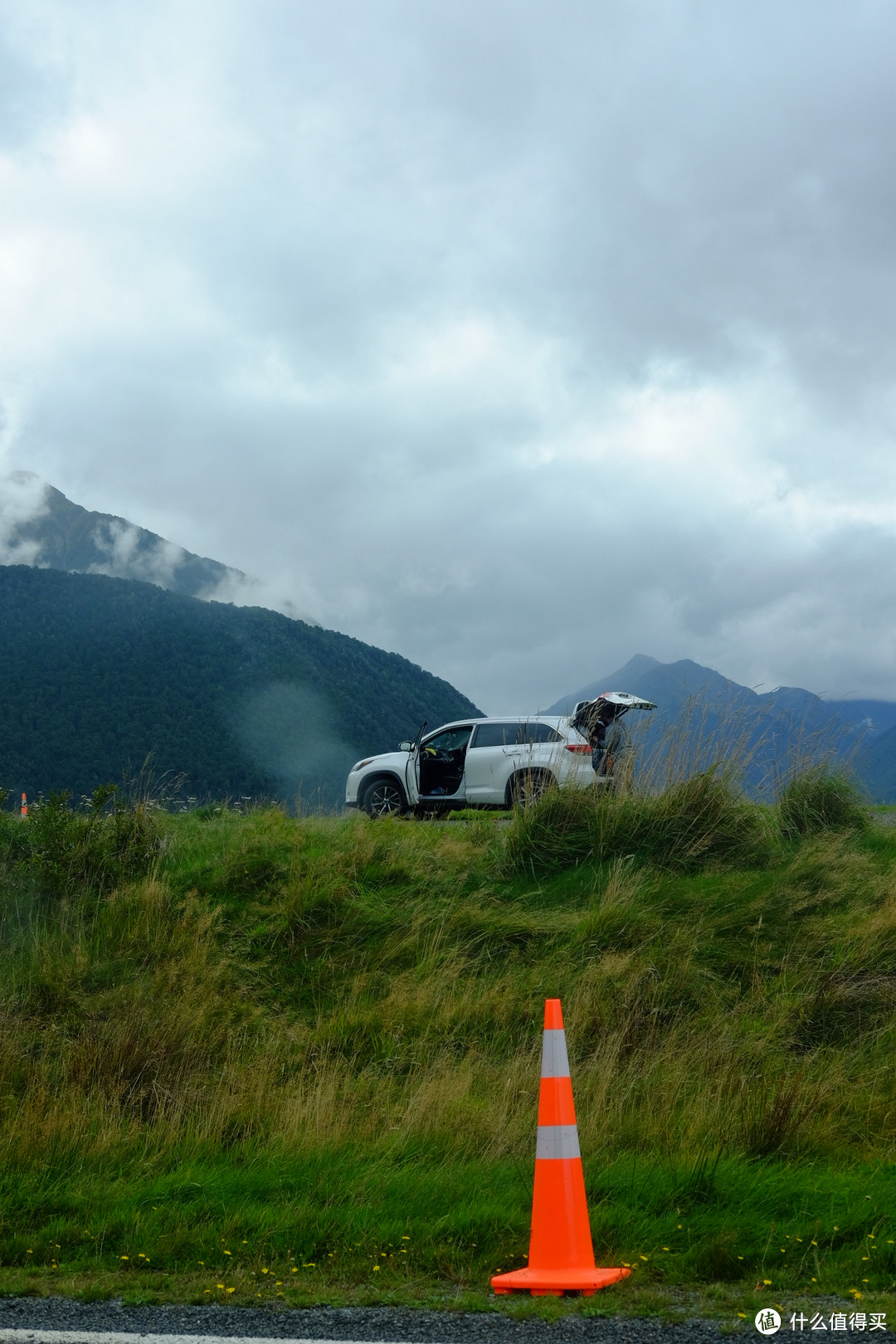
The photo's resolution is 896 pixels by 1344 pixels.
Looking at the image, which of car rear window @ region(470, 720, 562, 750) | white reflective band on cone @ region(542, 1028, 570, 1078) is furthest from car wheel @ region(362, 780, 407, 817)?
white reflective band on cone @ region(542, 1028, 570, 1078)

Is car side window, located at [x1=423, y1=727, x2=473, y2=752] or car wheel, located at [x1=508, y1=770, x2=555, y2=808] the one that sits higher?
car side window, located at [x1=423, y1=727, x2=473, y2=752]

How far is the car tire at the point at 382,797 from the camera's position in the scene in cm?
1520

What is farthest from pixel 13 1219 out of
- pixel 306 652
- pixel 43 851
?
pixel 306 652

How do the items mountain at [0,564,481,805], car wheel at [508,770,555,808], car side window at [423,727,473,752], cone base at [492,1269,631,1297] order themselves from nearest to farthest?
cone base at [492,1269,631,1297] < car wheel at [508,770,555,808] < car side window at [423,727,473,752] < mountain at [0,564,481,805]

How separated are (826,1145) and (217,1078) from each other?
3.77 meters

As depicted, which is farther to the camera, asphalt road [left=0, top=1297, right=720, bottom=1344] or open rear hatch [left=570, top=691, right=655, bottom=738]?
open rear hatch [left=570, top=691, right=655, bottom=738]

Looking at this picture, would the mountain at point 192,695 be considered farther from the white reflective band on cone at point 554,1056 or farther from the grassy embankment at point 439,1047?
the white reflective band on cone at point 554,1056

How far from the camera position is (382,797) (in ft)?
50.1

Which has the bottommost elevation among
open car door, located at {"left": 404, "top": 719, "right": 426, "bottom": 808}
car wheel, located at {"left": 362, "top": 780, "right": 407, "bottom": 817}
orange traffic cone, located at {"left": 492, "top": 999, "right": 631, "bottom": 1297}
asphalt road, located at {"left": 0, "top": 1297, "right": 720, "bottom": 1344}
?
asphalt road, located at {"left": 0, "top": 1297, "right": 720, "bottom": 1344}

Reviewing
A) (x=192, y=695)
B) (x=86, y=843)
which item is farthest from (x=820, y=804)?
(x=192, y=695)

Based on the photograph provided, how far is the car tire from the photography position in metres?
15.2

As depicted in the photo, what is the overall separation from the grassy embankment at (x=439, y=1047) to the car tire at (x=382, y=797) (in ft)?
8.46

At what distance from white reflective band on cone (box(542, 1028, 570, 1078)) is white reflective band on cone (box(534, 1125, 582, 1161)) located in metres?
0.19

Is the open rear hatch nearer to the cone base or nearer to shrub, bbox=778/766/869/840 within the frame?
shrub, bbox=778/766/869/840
